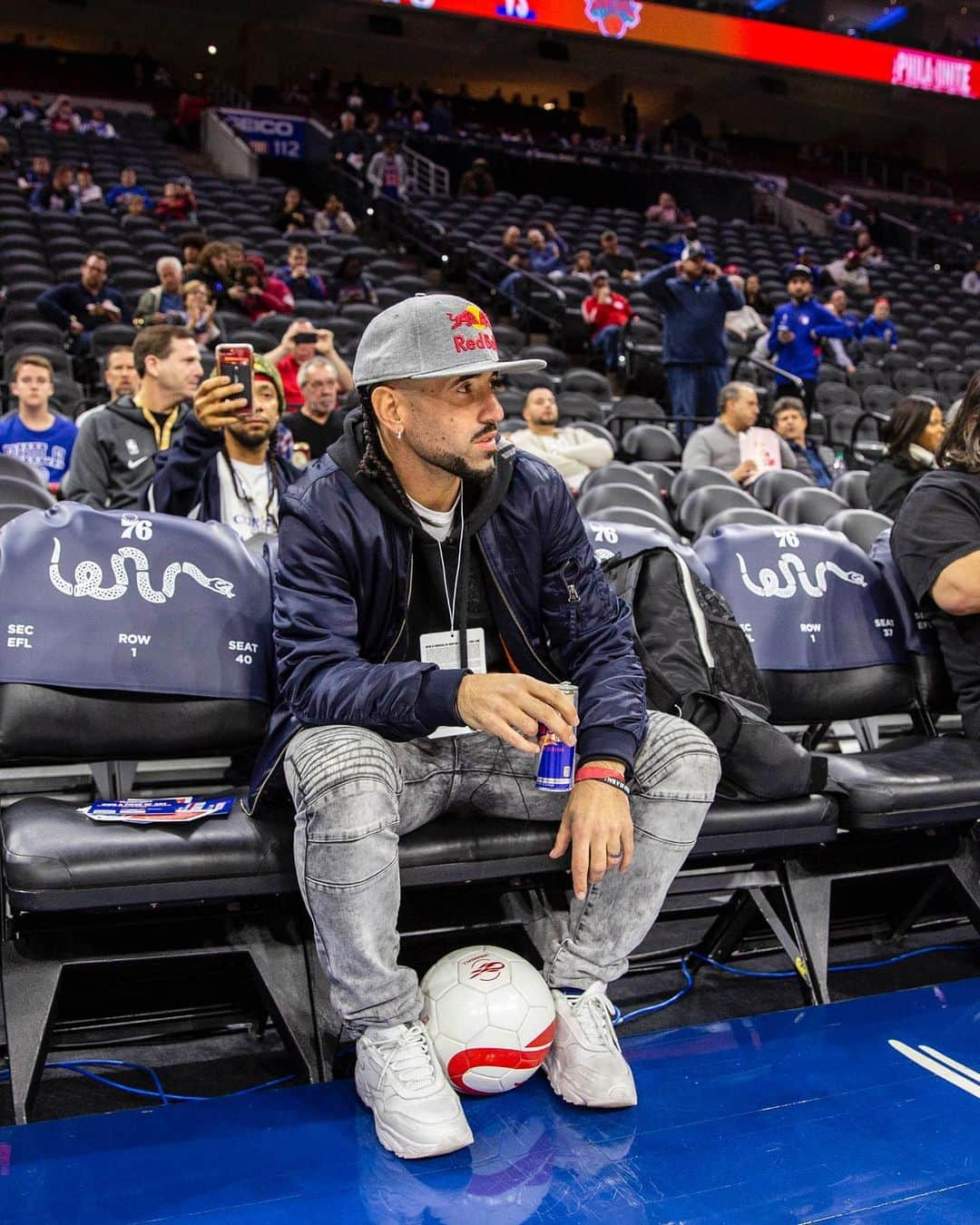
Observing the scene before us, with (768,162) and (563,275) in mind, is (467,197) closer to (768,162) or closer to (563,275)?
(563,275)

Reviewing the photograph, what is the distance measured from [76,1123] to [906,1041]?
1457 millimetres

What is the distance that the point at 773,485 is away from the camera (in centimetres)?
574

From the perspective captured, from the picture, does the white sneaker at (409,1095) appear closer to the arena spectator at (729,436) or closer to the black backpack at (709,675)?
the black backpack at (709,675)

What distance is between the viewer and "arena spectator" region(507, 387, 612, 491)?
6090mm

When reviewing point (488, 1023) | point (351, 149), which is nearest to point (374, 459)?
point (488, 1023)

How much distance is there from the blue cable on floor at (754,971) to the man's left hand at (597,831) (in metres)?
0.61

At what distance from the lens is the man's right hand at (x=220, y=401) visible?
2840 mm

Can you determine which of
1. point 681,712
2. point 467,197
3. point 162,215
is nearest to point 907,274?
point 467,197

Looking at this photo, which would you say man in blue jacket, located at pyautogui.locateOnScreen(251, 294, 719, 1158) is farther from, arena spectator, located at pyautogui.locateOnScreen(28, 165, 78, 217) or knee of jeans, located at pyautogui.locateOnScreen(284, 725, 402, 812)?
arena spectator, located at pyautogui.locateOnScreen(28, 165, 78, 217)

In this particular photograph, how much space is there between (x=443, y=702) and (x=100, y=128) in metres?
15.0

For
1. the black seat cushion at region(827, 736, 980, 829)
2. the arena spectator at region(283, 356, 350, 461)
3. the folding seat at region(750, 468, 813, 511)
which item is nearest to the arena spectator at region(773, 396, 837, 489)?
the folding seat at region(750, 468, 813, 511)

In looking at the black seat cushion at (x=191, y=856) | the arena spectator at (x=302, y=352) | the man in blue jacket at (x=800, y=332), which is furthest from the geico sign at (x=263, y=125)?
the black seat cushion at (x=191, y=856)

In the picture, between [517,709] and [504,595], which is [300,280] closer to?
[504,595]

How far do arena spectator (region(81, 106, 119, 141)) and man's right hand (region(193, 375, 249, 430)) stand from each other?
13044mm
